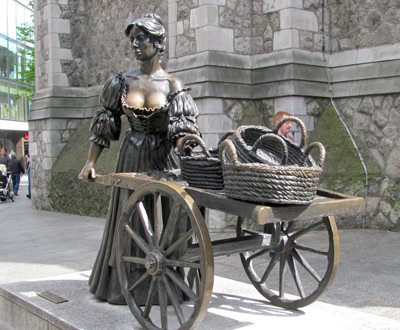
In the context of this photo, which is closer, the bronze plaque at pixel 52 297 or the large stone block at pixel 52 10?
the bronze plaque at pixel 52 297

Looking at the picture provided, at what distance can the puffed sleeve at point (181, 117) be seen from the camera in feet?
11.8

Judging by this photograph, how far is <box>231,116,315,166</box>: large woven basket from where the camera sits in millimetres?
3023

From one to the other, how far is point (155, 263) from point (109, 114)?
1.30m

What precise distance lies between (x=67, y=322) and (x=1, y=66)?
35376 mm

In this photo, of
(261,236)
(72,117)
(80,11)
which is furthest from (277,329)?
(80,11)

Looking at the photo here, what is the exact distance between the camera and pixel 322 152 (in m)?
3.08

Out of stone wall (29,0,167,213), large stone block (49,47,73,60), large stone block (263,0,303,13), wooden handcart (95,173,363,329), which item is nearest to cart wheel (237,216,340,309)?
wooden handcart (95,173,363,329)

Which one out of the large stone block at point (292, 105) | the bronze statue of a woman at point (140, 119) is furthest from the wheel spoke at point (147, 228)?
the large stone block at point (292, 105)

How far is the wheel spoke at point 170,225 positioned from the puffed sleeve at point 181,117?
2.27ft

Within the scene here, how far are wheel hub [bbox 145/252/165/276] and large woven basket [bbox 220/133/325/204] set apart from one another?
24.2 inches

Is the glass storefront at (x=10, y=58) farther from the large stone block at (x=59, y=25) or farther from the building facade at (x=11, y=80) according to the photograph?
the large stone block at (x=59, y=25)

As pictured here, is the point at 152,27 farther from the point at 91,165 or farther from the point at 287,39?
the point at 287,39

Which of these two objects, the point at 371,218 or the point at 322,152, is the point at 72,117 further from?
the point at 322,152

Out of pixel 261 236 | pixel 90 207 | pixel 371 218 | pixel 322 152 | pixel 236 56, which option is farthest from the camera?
pixel 90 207
